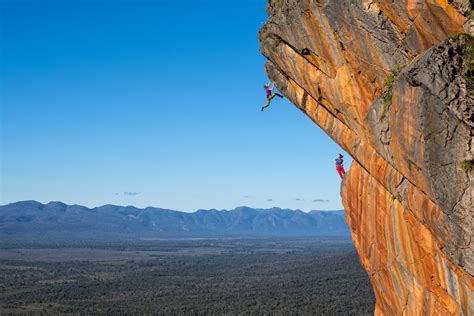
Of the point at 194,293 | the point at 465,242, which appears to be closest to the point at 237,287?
the point at 194,293

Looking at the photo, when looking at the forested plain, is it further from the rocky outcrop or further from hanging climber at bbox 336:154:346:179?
the rocky outcrop

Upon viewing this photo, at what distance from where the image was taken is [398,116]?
45.5 ft

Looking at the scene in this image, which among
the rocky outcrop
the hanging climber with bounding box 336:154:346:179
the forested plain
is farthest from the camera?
the forested plain

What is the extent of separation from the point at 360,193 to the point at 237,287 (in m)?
122

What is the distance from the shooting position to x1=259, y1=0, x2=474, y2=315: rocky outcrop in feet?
40.6

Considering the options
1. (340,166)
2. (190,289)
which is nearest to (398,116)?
(340,166)

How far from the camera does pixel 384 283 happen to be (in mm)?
20578

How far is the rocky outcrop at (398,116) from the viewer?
1238cm

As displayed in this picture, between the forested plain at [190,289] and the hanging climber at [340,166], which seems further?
the forested plain at [190,289]

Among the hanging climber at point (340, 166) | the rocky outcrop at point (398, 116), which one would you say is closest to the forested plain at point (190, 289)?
the hanging climber at point (340, 166)

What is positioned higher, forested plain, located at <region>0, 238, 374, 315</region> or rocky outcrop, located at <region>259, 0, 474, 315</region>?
rocky outcrop, located at <region>259, 0, 474, 315</region>

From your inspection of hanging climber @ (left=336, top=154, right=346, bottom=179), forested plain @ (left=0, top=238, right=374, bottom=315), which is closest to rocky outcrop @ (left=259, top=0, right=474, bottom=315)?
hanging climber @ (left=336, top=154, right=346, bottom=179)

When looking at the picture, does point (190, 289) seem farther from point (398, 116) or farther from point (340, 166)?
point (398, 116)

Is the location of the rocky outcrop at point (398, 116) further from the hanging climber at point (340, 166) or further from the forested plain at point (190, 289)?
the forested plain at point (190, 289)
